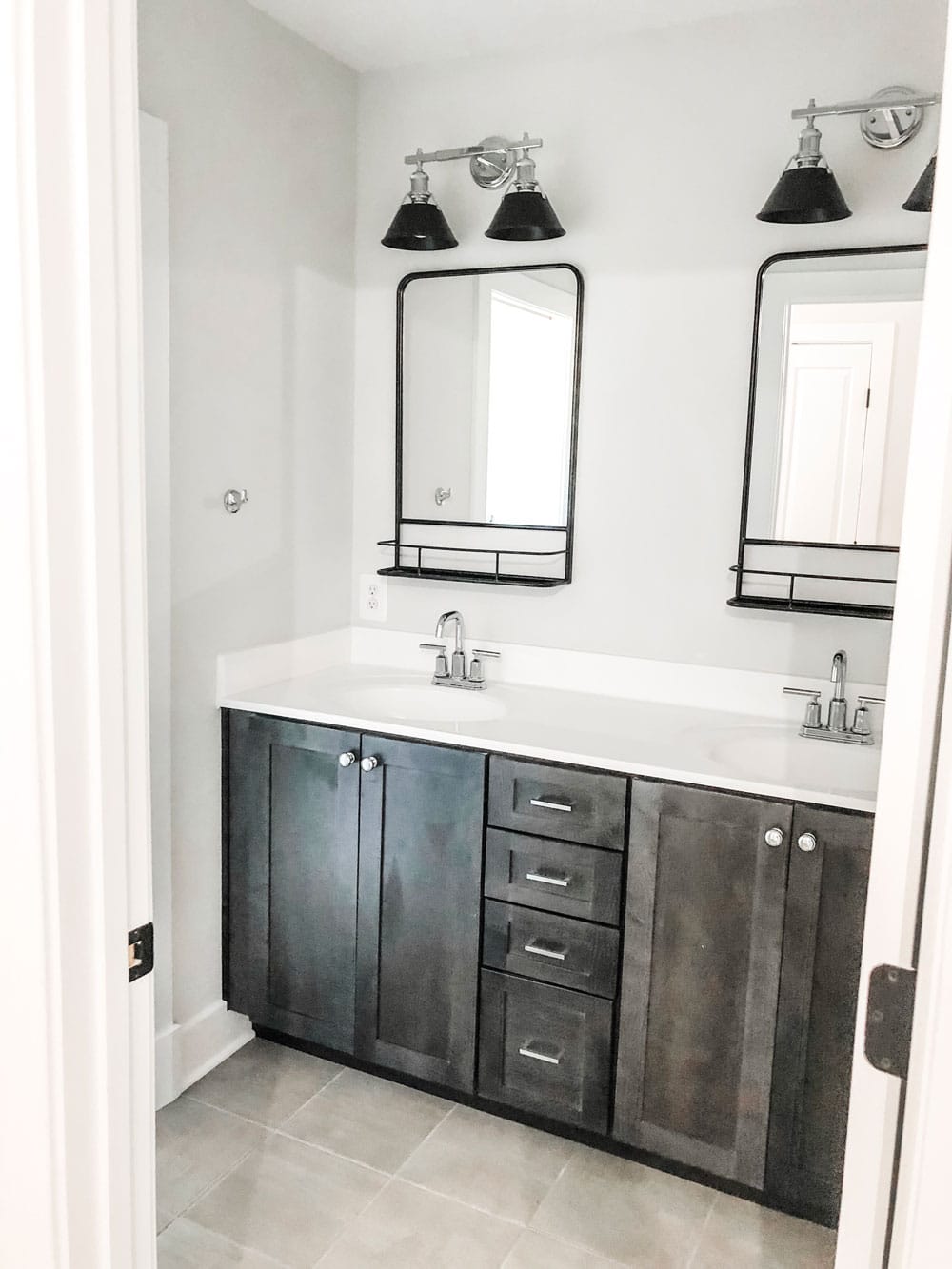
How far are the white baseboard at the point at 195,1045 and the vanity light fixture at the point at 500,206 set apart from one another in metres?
1.91

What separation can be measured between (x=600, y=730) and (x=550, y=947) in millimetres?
458

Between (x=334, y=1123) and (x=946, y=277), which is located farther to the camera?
(x=334, y=1123)

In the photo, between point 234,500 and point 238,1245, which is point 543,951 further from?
point 234,500

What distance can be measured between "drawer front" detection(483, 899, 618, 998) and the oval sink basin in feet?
1.74

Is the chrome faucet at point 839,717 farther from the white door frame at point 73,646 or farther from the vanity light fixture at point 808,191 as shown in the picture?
the white door frame at point 73,646

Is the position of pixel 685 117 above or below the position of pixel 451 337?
above

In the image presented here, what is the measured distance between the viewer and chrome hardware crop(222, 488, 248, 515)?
92.8 inches

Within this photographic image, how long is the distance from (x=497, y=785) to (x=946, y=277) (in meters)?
1.56

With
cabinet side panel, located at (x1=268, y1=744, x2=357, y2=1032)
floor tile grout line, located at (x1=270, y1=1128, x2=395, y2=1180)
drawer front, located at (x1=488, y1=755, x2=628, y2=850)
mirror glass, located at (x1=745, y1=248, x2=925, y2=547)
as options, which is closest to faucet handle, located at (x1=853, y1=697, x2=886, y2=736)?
mirror glass, located at (x1=745, y1=248, x2=925, y2=547)

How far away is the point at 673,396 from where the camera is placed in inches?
93.4

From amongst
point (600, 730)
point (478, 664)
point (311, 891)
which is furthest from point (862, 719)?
point (311, 891)

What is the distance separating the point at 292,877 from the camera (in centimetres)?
237

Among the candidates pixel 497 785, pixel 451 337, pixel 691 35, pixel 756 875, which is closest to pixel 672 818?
pixel 756 875

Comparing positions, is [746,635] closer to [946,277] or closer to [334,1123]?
[334,1123]
